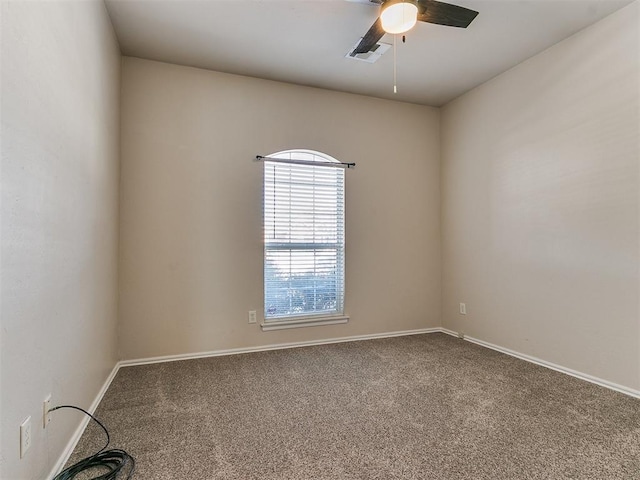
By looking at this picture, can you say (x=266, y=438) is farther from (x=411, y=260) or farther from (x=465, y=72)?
(x=465, y=72)

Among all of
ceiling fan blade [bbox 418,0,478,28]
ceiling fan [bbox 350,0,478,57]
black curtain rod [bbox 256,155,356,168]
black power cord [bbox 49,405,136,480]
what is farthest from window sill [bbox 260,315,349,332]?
ceiling fan blade [bbox 418,0,478,28]

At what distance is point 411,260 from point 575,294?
166cm

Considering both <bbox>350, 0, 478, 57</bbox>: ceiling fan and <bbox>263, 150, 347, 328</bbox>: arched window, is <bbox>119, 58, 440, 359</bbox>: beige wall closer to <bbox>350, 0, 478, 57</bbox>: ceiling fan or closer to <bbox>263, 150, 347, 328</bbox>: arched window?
A: <bbox>263, 150, 347, 328</bbox>: arched window

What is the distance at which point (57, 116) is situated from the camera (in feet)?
5.23

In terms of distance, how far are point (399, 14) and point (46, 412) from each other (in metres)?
2.67

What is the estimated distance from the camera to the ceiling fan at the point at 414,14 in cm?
197

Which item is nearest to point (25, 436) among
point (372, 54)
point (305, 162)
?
point (305, 162)

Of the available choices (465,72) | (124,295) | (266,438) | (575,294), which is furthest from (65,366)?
(465,72)

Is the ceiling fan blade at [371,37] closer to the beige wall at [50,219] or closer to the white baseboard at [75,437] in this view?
the beige wall at [50,219]

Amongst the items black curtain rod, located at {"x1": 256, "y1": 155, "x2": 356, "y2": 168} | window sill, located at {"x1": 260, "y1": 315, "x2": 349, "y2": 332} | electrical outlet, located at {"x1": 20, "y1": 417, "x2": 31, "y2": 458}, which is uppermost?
black curtain rod, located at {"x1": 256, "y1": 155, "x2": 356, "y2": 168}

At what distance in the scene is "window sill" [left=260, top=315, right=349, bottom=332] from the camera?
3.45 m

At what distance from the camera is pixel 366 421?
2018 millimetres

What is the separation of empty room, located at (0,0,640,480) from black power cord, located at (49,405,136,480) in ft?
0.04

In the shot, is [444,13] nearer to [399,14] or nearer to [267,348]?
[399,14]
